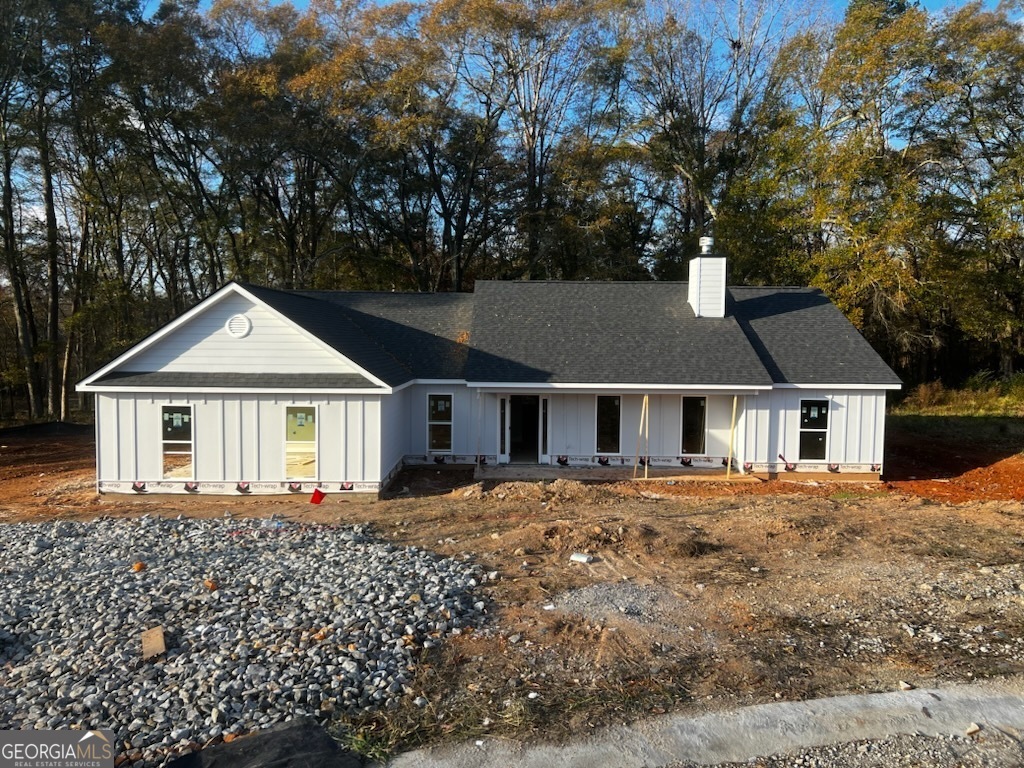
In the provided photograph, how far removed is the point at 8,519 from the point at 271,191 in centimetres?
2358

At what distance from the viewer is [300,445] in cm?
1388

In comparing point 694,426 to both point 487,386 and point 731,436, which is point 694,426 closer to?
point 731,436

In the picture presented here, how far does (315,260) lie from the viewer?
102 ft

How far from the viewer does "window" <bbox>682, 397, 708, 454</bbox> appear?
16.5m

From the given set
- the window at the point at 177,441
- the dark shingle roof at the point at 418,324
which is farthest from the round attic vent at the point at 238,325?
the dark shingle roof at the point at 418,324

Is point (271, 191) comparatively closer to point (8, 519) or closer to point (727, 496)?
point (8, 519)

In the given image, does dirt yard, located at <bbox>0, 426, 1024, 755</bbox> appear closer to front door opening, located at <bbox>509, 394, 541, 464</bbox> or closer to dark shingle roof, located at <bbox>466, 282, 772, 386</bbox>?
front door opening, located at <bbox>509, 394, 541, 464</bbox>

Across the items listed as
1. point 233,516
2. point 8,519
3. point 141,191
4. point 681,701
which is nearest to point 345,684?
point 681,701

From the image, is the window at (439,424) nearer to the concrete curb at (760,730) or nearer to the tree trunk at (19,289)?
the concrete curb at (760,730)

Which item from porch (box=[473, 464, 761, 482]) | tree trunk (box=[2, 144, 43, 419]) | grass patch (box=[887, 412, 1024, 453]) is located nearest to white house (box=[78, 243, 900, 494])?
porch (box=[473, 464, 761, 482])

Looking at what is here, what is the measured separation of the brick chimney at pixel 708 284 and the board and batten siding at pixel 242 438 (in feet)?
31.5

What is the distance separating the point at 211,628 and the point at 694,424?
496 inches

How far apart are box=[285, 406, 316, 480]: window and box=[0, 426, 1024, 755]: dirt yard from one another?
2.20ft

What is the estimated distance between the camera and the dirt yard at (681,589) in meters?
5.68
